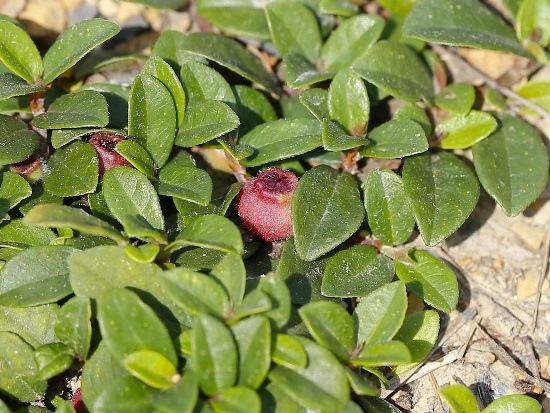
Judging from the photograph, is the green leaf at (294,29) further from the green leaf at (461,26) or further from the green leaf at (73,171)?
the green leaf at (73,171)

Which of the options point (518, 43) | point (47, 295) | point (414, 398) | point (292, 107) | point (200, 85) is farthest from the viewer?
point (518, 43)

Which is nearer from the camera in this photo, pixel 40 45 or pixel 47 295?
pixel 47 295

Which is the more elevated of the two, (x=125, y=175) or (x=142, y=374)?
(x=125, y=175)

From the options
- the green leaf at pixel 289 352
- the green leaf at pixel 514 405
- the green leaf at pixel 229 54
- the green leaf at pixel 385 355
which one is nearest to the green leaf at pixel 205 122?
the green leaf at pixel 229 54

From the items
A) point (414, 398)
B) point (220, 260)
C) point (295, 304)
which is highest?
point (220, 260)

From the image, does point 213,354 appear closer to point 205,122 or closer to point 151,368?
point 151,368

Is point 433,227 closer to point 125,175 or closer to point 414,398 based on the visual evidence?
point 414,398

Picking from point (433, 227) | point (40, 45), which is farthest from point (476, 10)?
point (40, 45)
